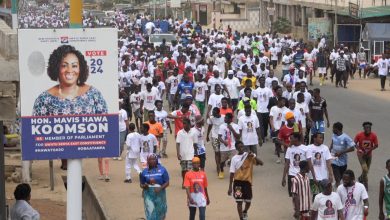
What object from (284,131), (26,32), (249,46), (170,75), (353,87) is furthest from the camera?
(249,46)

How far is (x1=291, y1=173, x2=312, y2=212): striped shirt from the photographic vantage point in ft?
44.6

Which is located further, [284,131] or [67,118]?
[284,131]

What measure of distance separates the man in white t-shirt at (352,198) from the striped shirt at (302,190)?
1.20 m

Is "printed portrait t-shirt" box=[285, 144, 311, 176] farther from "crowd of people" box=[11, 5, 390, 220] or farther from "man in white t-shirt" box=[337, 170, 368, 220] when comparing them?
"man in white t-shirt" box=[337, 170, 368, 220]

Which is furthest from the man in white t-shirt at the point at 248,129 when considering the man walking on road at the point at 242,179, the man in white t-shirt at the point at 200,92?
the man in white t-shirt at the point at 200,92

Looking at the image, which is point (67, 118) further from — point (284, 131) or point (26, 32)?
point (284, 131)

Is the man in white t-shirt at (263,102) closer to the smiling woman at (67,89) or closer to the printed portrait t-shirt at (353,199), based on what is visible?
the printed portrait t-shirt at (353,199)

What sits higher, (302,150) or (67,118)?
(67,118)

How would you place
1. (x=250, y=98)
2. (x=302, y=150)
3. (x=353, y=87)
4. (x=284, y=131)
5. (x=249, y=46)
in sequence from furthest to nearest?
(x=249, y=46) → (x=353, y=87) → (x=250, y=98) → (x=284, y=131) → (x=302, y=150)

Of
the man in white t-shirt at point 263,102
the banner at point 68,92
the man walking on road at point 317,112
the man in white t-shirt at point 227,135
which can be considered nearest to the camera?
the banner at point 68,92

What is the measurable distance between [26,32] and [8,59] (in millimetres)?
603

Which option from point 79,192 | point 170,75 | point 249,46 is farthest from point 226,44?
point 79,192

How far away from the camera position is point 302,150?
14820mm

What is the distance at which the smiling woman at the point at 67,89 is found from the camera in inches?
368
